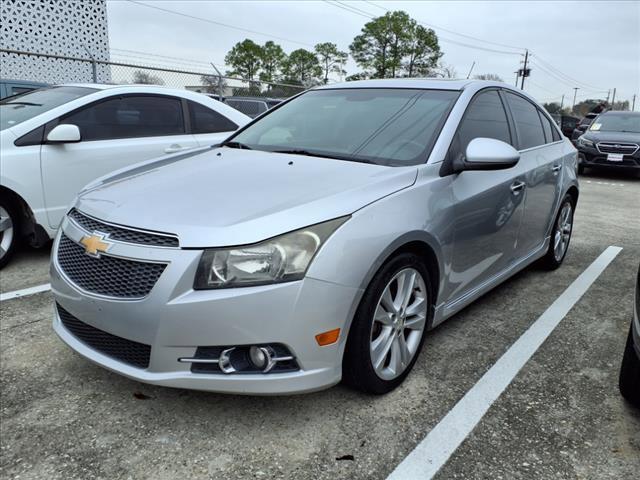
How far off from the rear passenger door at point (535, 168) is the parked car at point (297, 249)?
1.41 feet

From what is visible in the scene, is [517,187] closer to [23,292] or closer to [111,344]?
[111,344]

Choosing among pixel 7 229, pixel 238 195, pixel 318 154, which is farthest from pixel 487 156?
pixel 7 229

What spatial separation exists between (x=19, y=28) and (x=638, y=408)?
130 feet

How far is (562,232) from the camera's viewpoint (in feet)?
15.2

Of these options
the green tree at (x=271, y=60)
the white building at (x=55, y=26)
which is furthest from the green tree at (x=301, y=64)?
the white building at (x=55, y=26)

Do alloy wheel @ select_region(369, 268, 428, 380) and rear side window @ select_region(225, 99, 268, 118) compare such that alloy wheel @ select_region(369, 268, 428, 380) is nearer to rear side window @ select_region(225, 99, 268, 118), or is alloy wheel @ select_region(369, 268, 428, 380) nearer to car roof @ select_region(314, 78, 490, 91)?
car roof @ select_region(314, 78, 490, 91)

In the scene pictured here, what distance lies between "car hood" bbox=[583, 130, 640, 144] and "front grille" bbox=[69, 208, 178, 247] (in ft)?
39.2

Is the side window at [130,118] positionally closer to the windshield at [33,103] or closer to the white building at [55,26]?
the windshield at [33,103]

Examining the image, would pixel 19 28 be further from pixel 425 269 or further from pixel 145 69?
pixel 425 269

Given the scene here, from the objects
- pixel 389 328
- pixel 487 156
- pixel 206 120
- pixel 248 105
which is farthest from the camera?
pixel 248 105

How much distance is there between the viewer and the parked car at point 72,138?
13.8 ft

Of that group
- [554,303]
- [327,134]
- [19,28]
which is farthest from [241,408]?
[19,28]

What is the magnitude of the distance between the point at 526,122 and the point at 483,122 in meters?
0.87

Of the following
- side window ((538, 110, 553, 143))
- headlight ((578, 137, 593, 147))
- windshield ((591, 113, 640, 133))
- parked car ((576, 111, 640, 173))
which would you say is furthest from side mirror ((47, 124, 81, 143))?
windshield ((591, 113, 640, 133))
